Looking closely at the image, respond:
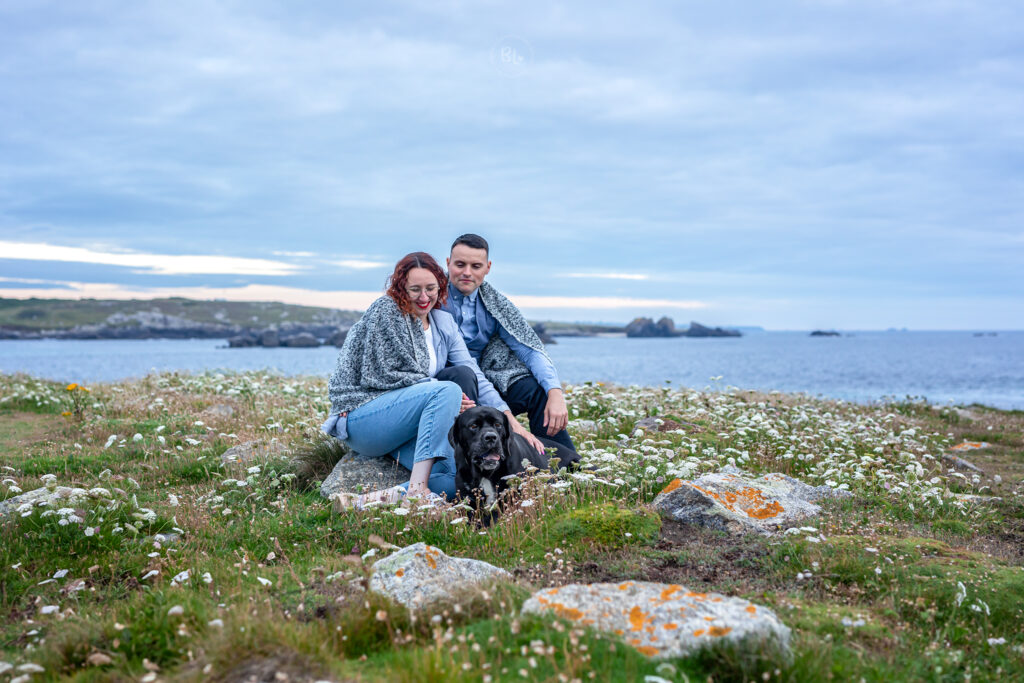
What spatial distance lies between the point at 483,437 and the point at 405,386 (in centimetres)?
113

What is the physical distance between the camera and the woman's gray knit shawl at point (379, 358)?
7.15 metres

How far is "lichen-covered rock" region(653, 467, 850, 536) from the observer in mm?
6004

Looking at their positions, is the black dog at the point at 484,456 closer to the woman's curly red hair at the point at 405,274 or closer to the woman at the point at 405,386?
the woman at the point at 405,386

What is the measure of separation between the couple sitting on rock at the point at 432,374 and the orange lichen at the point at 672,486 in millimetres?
1344

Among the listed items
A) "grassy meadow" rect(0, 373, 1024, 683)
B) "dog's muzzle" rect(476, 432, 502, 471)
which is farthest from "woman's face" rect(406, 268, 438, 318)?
"grassy meadow" rect(0, 373, 1024, 683)

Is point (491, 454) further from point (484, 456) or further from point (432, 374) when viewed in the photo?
point (432, 374)

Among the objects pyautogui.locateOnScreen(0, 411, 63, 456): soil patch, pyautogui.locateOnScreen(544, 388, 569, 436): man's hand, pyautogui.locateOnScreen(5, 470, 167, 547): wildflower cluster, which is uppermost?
pyautogui.locateOnScreen(544, 388, 569, 436): man's hand

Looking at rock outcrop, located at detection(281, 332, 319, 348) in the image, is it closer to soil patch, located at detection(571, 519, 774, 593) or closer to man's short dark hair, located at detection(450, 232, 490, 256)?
man's short dark hair, located at detection(450, 232, 490, 256)

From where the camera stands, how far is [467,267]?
26.3ft

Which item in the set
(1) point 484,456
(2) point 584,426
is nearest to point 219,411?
(2) point 584,426

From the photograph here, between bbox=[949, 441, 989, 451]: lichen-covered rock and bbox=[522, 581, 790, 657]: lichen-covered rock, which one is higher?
bbox=[522, 581, 790, 657]: lichen-covered rock

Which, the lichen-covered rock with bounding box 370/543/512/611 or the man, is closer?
the lichen-covered rock with bounding box 370/543/512/611

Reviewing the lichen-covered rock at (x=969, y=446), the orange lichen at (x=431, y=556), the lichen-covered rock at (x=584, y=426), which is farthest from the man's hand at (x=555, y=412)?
the lichen-covered rock at (x=969, y=446)

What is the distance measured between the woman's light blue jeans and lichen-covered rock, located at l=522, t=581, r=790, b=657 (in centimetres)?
306
